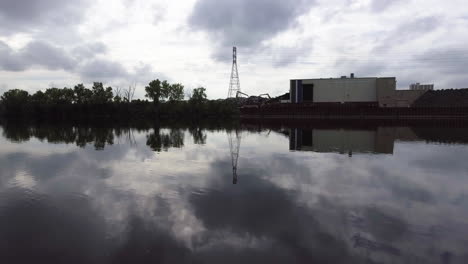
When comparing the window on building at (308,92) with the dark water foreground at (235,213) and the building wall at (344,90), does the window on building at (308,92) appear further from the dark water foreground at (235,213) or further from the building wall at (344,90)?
the dark water foreground at (235,213)

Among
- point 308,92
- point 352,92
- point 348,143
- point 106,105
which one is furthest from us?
point 106,105

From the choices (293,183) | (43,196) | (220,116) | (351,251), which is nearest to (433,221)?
(351,251)

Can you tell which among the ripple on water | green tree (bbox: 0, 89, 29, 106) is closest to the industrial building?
the ripple on water

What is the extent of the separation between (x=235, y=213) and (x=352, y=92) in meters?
82.3

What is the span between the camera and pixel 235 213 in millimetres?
8953

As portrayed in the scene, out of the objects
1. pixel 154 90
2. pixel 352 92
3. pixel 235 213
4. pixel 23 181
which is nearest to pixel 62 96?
pixel 154 90

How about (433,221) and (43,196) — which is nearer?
(433,221)

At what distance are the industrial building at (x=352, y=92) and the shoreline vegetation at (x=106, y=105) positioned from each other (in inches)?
1015

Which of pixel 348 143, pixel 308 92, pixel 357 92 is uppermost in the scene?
pixel 308 92

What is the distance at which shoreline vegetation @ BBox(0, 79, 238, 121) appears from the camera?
10506 cm

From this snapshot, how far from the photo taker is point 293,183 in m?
12.5

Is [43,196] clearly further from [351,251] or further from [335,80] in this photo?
[335,80]

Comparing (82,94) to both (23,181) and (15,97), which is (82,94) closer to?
(15,97)

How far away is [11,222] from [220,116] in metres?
90.0
